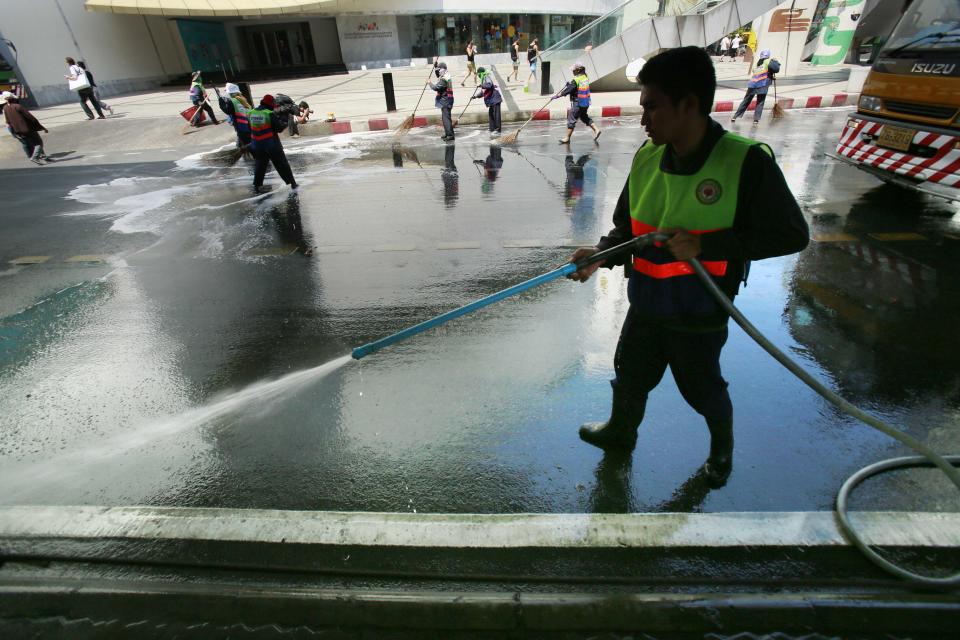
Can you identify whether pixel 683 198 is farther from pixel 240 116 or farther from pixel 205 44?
pixel 205 44

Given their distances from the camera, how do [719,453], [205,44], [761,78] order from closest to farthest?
[719,453] < [761,78] < [205,44]

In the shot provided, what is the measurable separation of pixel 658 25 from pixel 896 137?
1249cm

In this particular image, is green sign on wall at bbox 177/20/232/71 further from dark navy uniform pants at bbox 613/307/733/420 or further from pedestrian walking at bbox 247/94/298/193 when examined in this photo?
dark navy uniform pants at bbox 613/307/733/420

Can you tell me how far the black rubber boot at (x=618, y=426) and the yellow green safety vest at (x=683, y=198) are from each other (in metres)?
0.71

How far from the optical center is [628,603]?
1.94 m

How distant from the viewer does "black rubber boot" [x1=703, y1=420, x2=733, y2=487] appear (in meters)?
2.31

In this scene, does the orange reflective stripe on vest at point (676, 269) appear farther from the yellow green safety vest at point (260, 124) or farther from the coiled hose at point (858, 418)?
the yellow green safety vest at point (260, 124)

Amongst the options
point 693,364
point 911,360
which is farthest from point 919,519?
A: point 911,360

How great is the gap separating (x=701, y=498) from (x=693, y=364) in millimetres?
745

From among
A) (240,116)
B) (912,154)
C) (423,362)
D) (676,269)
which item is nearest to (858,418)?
(676,269)

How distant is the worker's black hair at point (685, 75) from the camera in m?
1.77

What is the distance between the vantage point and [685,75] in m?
1.77

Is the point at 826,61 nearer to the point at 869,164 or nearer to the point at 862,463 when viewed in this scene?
the point at 869,164

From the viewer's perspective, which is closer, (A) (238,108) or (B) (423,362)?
(B) (423,362)
